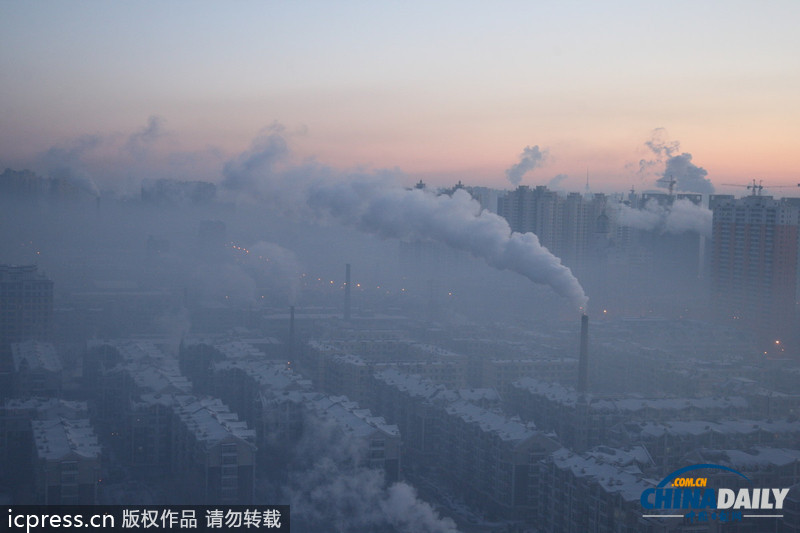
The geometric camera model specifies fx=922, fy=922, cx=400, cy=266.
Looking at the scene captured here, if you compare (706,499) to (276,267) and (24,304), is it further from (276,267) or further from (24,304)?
(276,267)

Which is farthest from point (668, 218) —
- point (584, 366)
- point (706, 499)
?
point (706, 499)

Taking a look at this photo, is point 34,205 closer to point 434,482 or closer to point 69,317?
point 69,317

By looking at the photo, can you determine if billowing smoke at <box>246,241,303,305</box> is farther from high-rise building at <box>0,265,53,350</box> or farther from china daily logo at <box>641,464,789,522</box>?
china daily logo at <box>641,464,789,522</box>

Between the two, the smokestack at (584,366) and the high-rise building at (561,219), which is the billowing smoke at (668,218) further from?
the smokestack at (584,366)

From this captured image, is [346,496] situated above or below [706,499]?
below

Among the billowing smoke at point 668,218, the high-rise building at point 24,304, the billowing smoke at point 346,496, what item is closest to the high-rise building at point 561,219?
the billowing smoke at point 668,218

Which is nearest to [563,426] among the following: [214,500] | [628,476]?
[628,476]

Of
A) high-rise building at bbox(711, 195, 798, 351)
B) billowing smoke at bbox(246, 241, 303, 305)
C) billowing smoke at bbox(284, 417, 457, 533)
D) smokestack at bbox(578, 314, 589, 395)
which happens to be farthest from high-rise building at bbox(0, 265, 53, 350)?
high-rise building at bbox(711, 195, 798, 351)
